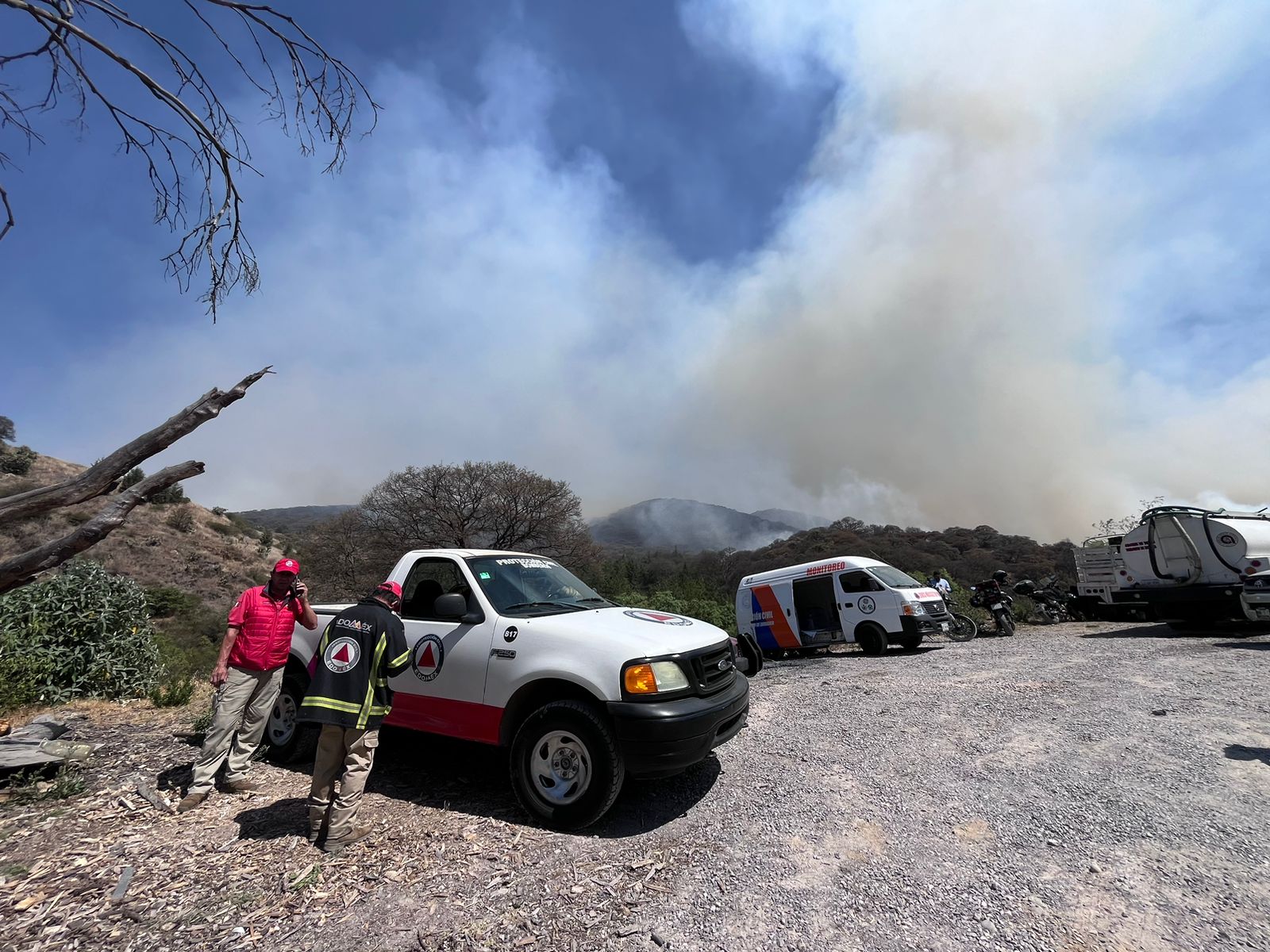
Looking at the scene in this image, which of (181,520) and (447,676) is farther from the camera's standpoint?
(181,520)

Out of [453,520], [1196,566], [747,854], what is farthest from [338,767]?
[453,520]

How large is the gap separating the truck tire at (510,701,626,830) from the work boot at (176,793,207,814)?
235 cm

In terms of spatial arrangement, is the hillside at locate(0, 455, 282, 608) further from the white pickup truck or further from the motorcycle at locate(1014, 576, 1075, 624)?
the motorcycle at locate(1014, 576, 1075, 624)

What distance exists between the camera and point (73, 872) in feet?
10.8

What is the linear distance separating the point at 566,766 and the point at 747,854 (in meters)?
1.23

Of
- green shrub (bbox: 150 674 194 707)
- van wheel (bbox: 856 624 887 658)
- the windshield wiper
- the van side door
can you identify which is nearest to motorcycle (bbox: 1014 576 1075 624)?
van wheel (bbox: 856 624 887 658)

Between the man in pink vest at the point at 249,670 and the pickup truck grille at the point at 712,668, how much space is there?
119 inches

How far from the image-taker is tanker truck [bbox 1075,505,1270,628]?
11.3m

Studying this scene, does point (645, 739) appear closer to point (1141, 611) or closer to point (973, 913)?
point (973, 913)

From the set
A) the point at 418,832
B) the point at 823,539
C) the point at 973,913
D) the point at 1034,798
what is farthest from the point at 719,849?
the point at 823,539

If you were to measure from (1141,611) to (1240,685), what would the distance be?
10527mm

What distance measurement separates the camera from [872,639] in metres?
11.9

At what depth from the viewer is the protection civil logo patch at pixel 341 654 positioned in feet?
12.2

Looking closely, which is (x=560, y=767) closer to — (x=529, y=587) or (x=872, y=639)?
(x=529, y=587)
